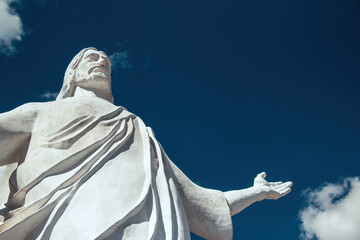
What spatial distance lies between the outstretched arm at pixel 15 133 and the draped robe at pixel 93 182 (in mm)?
11

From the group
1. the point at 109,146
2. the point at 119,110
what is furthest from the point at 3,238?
the point at 119,110

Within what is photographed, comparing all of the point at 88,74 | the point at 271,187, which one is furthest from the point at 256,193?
the point at 88,74

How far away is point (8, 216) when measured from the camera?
3943mm

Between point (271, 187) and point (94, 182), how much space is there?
311 centimetres

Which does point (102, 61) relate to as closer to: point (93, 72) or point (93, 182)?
point (93, 72)

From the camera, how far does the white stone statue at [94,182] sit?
3709 millimetres

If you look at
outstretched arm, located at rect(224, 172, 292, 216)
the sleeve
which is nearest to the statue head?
the sleeve

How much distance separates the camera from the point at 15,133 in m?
4.59

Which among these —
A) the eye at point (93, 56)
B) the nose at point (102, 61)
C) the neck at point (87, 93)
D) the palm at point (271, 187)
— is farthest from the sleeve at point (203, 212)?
the eye at point (93, 56)

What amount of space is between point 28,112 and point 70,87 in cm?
127

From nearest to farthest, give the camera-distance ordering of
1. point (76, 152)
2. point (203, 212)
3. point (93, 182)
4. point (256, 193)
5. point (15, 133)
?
point (93, 182)
point (76, 152)
point (15, 133)
point (203, 212)
point (256, 193)

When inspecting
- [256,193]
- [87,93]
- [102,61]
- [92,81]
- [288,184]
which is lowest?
[256,193]

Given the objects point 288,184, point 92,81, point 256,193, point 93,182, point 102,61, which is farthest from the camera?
point 288,184

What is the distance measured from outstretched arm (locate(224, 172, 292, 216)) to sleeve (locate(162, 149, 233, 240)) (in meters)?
0.25
